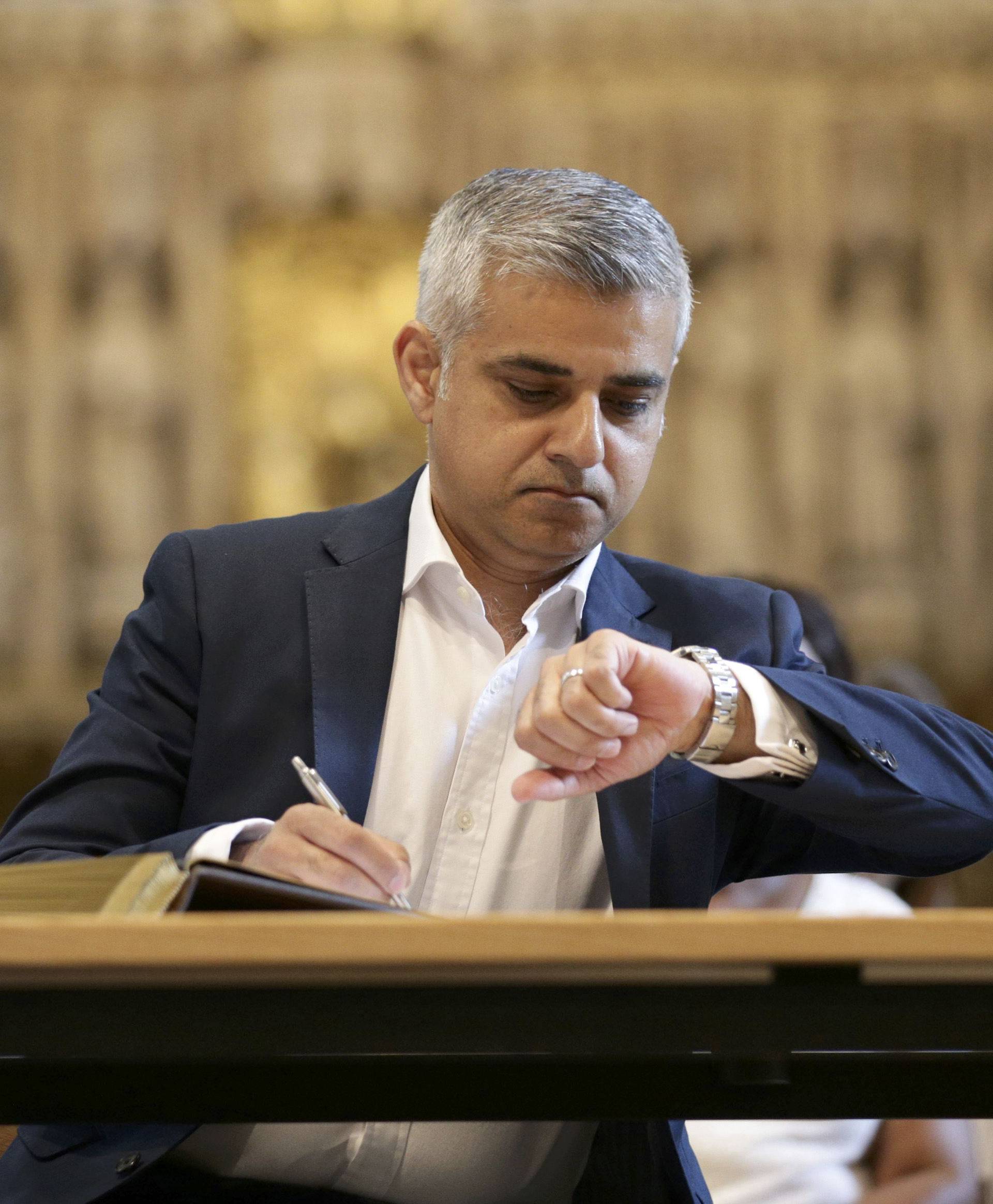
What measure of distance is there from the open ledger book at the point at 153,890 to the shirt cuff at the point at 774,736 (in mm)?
493

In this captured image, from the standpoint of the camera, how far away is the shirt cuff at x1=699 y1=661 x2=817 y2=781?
130 centimetres

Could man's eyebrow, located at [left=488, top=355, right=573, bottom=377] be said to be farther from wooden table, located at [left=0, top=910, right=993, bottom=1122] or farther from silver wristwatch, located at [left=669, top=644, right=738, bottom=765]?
wooden table, located at [left=0, top=910, right=993, bottom=1122]

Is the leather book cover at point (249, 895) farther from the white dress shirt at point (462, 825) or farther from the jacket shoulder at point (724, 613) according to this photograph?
the jacket shoulder at point (724, 613)

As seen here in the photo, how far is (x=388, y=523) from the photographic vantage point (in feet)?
5.57

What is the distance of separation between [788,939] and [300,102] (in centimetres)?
401

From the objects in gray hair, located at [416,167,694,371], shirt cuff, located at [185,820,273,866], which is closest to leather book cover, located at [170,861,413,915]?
shirt cuff, located at [185,820,273,866]

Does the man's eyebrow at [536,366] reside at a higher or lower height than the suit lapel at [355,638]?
higher

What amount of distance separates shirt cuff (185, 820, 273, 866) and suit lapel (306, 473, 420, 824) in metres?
0.22

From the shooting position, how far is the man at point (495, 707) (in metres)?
1.36

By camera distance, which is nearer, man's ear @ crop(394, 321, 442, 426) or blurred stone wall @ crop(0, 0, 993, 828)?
man's ear @ crop(394, 321, 442, 426)

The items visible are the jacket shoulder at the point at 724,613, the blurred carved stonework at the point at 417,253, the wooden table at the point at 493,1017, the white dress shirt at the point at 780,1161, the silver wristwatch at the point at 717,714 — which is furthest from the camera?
the blurred carved stonework at the point at 417,253

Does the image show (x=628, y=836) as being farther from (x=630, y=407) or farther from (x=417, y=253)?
(x=417, y=253)

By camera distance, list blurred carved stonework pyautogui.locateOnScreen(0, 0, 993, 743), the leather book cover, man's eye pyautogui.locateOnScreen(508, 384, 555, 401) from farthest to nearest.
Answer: blurred carved stonework pyautogui.locateOnScreen(0, 0, 993, 743)
man's eye pyautogui.locateOnScreen(508, 384, 555, 401)
the leather book cover

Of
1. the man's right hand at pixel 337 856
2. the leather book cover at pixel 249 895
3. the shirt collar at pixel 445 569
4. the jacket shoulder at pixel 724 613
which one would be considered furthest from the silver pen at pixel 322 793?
the jacket shoulder at pixel 724 613
